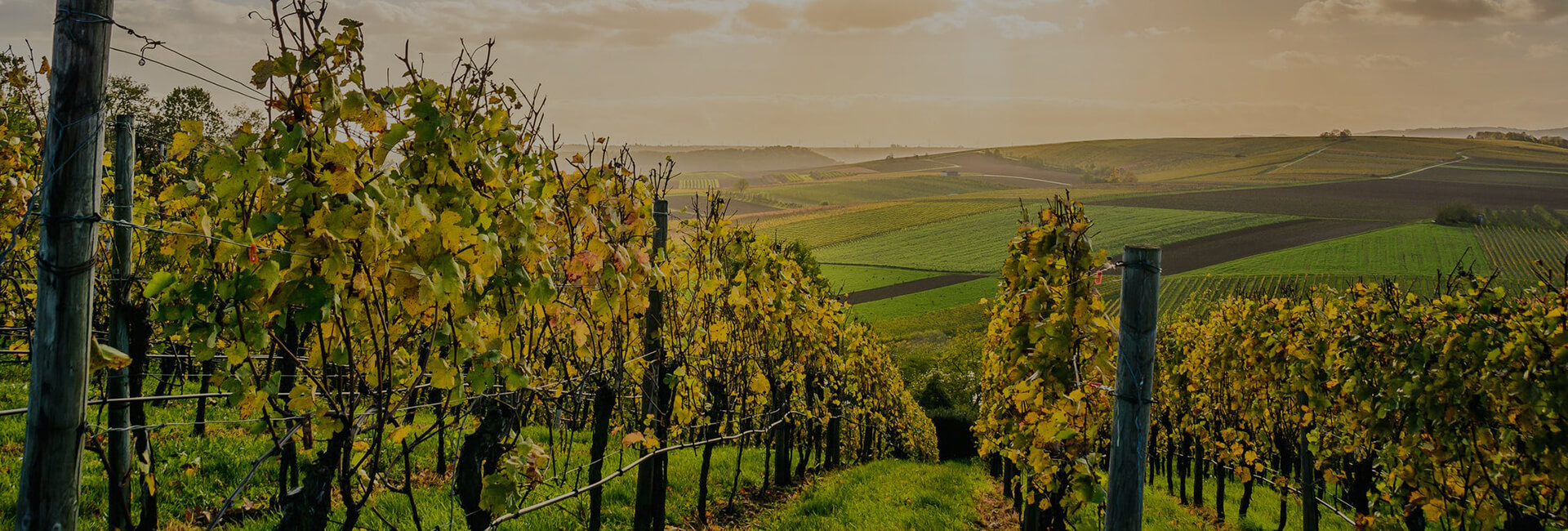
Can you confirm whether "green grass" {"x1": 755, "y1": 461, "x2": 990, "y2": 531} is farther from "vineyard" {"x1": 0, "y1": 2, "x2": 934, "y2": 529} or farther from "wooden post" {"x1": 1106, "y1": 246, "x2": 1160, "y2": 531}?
"wooden post" {"x1": 1106, "y1": 246, "x2": 1160, "y2": 531}

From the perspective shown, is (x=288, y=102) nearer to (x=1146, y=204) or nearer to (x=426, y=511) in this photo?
(x=426, y=511)

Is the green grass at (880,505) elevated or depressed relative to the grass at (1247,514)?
elevated

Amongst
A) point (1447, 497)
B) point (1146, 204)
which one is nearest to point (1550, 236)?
point (1146, 204)

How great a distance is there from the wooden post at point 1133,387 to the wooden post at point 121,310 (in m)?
4.33

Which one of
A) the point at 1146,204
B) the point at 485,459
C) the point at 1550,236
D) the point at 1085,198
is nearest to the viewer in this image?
the point at 485,459

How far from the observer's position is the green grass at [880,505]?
8.70 metres

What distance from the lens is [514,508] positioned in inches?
125

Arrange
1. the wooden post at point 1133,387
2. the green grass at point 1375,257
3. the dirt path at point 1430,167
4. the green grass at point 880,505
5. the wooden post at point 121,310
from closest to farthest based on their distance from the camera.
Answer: the wooden post at point 1133,387 < the wooden post at point 121,310 < the green grass at point 880,505 < the green grass at point 1375,257 < the dirt path at point 1430,167

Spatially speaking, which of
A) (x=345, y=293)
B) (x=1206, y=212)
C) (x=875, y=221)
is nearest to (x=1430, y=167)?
(x=1206, y=212)

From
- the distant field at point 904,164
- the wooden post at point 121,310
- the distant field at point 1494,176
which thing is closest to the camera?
the wooden post at point 121,310

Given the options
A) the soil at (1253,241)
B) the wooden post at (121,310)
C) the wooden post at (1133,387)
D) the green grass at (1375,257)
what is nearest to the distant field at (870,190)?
the soil at (1253,241)

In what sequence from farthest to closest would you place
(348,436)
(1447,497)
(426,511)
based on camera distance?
(426,511) < (1447,497) < (348,436)

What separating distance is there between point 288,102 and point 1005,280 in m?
5.32

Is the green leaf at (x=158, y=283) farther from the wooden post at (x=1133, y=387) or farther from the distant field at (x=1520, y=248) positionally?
the distant field at (x=1520, y=248)
